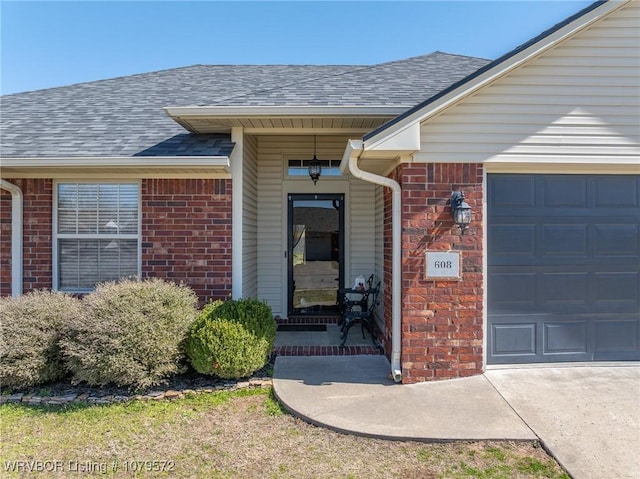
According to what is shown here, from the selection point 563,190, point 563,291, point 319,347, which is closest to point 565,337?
point 563,291

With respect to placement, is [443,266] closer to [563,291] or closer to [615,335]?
[563,291]

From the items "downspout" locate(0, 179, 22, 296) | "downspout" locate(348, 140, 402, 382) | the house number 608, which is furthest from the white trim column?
"downspout" locate(0, 179, 22, 296)

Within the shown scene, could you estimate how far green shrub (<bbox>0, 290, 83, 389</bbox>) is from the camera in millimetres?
4066

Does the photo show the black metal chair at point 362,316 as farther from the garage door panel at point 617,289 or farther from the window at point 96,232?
the window at point 96,232

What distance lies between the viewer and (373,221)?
6.82m

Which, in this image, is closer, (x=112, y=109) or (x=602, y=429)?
(x=602, y=429)

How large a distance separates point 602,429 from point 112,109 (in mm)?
8232

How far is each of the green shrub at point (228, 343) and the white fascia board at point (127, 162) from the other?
1890 mm

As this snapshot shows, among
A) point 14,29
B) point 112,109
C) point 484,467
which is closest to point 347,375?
point 484,467

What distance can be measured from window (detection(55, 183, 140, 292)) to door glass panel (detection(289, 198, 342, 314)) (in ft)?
8.91

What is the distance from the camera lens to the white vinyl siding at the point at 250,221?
18.7 ft

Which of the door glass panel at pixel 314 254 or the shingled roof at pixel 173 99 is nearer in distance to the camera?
the shingled roof at pixel 173 99

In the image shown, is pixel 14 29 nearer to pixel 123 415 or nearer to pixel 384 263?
pixel 123 415

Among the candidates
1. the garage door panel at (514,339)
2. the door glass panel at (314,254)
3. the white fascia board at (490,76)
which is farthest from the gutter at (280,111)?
the garage door panel at (514,339)
